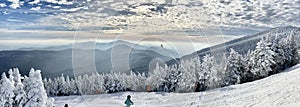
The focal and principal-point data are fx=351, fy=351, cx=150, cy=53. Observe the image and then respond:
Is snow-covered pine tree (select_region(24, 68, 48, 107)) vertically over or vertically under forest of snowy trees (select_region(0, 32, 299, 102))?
over

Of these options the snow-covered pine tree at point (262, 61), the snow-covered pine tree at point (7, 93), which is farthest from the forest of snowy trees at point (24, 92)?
the snow-covered pine tree at point (262, 61)

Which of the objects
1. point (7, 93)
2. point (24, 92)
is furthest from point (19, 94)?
point (7, 93)

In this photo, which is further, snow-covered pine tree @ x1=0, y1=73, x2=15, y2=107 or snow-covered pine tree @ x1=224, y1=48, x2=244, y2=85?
snow-covered pine tree @ x1=224, y1=48, x2=244, y2=85

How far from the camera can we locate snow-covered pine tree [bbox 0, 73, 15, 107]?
2641 centimetres

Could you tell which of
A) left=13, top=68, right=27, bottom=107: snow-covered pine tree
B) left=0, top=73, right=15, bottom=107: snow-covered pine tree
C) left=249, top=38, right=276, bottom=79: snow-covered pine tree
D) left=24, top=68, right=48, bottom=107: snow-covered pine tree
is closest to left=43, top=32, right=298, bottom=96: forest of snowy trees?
left=249, top=38, right=276, bottom=79: snow-covered pine tree

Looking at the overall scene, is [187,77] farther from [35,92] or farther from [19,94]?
[19,94]

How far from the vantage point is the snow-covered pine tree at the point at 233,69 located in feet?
149

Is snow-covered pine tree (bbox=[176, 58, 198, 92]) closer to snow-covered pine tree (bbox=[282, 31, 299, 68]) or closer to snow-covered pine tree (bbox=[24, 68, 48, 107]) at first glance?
snow-covered pine tree (bbox=[282, 31, 299, 68])

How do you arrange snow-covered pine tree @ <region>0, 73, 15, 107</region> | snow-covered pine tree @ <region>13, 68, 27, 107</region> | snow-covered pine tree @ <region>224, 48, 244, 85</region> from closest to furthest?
1. snow-covered pine tree @ <region>13, 68, 27, 107</region>
2. snow-covered pine tree @ <region>0, 73, 15, 107</region>
3. snow-covered pine tree @ <region>224, 48, 244, 85</region>

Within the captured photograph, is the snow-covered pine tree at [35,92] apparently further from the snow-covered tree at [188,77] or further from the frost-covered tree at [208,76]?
the snow-covered tree at [188,77]

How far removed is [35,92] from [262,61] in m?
32.2

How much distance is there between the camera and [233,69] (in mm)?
Result: 46469

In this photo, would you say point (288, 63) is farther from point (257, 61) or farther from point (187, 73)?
point (187, 73)

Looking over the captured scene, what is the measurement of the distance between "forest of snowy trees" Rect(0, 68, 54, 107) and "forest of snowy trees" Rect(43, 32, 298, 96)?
2069 centimetres
